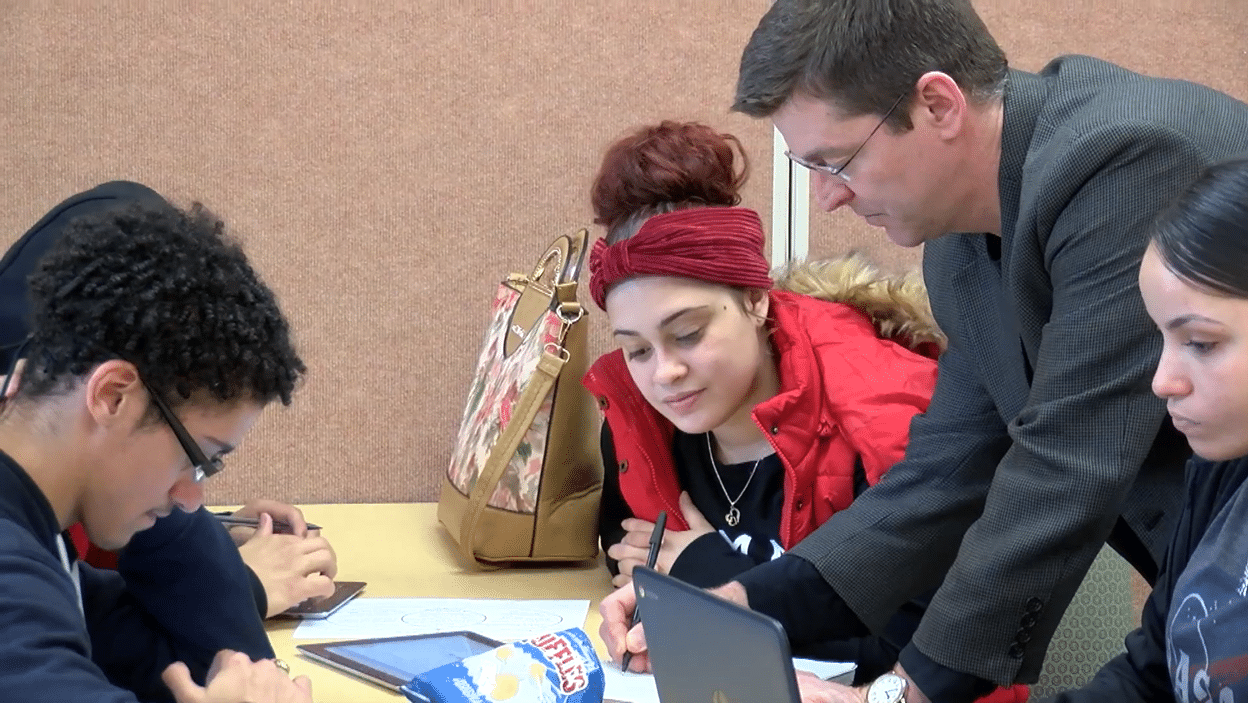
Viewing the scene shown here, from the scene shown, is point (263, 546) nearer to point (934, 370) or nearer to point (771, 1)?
point (934, 370)

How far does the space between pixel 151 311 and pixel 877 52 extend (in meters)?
0.60

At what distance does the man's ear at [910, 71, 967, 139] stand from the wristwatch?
44cm

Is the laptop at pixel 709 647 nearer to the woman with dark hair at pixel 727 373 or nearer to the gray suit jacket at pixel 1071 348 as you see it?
the gray suit jacket at pixel 1071 348

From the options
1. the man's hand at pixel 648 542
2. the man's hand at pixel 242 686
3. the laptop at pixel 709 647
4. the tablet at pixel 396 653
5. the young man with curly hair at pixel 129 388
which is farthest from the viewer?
the man's hand at pixel 648 542

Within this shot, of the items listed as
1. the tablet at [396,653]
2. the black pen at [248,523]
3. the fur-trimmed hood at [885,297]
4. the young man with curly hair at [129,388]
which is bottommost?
the black pen at [248,523]

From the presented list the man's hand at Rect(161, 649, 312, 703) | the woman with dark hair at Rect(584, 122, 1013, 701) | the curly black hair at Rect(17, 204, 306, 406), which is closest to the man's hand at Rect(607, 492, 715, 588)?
the woman with dark hair at Rect(584, 122, 1013, 701)

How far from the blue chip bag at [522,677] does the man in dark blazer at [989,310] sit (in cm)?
14

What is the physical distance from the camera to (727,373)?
1.46 metres

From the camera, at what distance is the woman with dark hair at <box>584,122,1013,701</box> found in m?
1.43

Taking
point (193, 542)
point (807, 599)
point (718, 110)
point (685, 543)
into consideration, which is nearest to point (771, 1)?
point (718, 110)

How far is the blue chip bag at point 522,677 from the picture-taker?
1025 millimetres

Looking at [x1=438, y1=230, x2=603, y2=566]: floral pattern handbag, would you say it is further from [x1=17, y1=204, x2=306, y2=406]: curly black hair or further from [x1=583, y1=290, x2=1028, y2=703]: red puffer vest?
[x1=17, y1=204, x2=306, y2=406]: curly black hair

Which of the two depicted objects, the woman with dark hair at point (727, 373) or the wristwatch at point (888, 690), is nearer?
the wristwatch at point (888, 690)

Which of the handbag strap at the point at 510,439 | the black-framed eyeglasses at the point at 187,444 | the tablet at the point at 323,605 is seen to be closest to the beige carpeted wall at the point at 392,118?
the handbag strap at the point at 510,439
